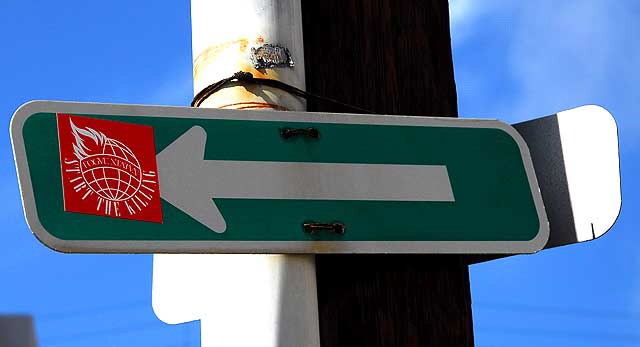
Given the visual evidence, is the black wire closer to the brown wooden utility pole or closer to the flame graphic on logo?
the brown wooden utility pole

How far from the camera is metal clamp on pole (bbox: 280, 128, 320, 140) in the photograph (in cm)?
152

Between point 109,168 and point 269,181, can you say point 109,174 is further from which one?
point 269,181

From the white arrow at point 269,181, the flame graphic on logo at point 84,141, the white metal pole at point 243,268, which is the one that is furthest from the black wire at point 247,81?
the flame graphic on logo at point 84,141

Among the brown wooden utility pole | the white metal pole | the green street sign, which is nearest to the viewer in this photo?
the green street sign

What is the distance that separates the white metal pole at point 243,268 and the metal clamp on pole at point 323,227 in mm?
71

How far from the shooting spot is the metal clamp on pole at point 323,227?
1.47 m

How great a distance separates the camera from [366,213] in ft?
5.00

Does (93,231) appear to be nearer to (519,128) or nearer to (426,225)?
(426,225)

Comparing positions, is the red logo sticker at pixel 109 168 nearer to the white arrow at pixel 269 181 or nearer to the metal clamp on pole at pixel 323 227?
the white arrow at pixel 269 181

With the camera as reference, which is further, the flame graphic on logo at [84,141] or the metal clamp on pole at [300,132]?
the metal clamp on pole at [300,132]

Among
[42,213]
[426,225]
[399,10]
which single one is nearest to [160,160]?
[42,213]

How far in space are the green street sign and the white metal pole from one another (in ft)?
0.24

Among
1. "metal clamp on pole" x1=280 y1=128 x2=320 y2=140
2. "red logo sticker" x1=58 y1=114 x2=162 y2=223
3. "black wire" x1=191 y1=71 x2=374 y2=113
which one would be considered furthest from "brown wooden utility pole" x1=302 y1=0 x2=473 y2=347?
"red logo sticker" x1=58 y1=114 x2=162 y2=223

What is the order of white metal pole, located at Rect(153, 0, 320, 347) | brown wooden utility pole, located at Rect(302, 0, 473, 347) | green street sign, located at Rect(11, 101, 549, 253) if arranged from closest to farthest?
green street sign, located at Rect(11, 101, 549, 253) → white metal pole, located at Rect(153, 0, 320, 347) → brown wooden utility pole, located at Rect(302, 0, 473, 347)
